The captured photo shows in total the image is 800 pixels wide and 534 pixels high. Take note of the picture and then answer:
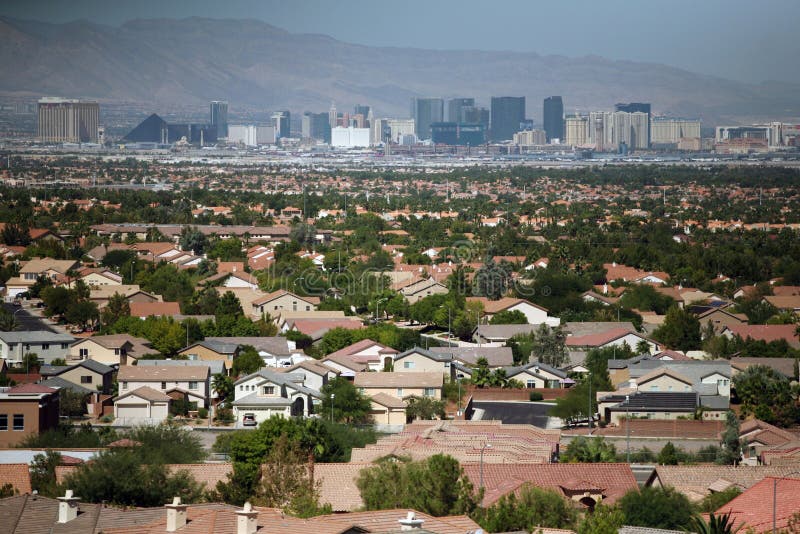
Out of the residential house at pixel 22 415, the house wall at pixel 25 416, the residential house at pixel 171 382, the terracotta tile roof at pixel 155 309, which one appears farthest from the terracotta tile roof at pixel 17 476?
the terracotta tile roof at pixel 155 309

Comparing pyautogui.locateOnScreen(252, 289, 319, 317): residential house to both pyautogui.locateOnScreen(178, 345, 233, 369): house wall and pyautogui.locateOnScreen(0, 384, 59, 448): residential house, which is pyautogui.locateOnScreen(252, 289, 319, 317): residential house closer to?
pyautogui.locateOnScreen(178, 345, 233, 369): house wall

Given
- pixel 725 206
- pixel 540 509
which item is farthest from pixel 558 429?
pixel 725 206

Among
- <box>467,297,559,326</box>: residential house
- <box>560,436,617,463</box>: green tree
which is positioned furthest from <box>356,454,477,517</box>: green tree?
<box>467,297,559,326</box>: residential house

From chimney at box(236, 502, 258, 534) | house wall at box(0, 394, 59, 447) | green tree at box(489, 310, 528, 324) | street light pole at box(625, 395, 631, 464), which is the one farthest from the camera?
green tree at box(489, 310, 528, 324)

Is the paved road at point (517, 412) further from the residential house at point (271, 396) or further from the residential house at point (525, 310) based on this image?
the residential house at point (525, 310)

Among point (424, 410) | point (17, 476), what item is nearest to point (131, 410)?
point (424, 410)

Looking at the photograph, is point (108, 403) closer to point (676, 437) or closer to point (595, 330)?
point (676, 437)
